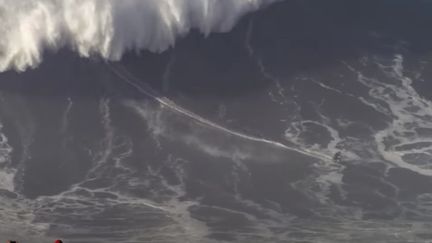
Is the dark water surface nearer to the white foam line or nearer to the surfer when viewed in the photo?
the white foam line

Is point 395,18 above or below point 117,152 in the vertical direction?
above

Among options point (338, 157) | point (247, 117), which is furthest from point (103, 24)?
point (338, 157)

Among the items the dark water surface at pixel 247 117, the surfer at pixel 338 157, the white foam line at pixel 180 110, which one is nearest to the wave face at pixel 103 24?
the dark water surface at pixel 247 117

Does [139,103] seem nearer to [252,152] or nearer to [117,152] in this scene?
[117,152]

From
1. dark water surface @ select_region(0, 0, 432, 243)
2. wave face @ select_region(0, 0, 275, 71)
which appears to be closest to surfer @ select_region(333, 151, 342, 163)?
dark water surface @ select_region(0, 0, 432, 243)

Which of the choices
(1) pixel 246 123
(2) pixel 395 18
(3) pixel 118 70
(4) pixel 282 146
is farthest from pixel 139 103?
(2) pixel 395 18

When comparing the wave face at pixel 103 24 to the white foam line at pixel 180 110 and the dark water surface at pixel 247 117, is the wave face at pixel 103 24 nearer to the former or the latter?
the dark water surface at pixel 247 117

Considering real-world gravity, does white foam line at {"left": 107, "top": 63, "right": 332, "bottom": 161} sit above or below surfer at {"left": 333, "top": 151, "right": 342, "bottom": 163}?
above

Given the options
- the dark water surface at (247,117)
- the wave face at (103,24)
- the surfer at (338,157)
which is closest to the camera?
the wave face at (103,24)
